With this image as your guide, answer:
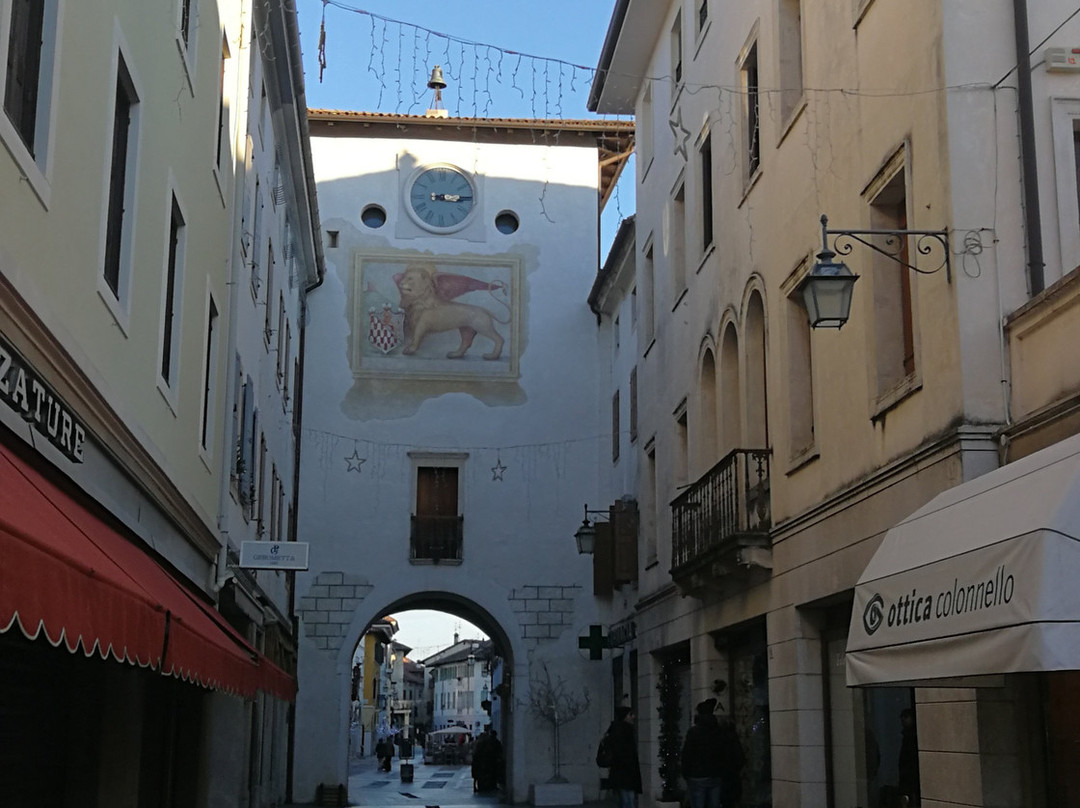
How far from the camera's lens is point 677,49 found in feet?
74.4

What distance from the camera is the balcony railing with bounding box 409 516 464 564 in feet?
103

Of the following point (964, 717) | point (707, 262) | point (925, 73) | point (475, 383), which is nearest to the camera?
point (964, 717)

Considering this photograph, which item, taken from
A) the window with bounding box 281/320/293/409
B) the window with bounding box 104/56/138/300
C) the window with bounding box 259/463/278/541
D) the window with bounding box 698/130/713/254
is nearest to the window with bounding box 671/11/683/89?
the window with bounding box 698/130/713/254

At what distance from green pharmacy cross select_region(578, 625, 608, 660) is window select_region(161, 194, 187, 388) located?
16.7 meters

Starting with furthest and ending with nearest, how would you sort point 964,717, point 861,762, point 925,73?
1. point 861,762
2. point 925,73
3. point 964,717

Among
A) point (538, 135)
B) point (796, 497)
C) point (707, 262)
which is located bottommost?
point (796, 497)

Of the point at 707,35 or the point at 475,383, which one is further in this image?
the point at 475,383

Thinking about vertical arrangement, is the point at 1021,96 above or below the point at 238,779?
above

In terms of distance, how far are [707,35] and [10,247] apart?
1415 centimetres

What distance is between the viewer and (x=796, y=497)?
570 inches

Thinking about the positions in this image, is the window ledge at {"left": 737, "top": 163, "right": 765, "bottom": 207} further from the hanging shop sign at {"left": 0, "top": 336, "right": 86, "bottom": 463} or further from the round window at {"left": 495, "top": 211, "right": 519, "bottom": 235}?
the round window at {"left": 495, "top": 211, "right": 519, "bottom": 235}

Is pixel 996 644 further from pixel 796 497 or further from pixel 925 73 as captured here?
pixel 796 497

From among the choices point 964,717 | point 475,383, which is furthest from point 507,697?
point 964,717

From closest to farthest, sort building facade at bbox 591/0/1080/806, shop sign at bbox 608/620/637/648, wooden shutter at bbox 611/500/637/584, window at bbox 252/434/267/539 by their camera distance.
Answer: building facade at bbox 591/0/1080/806 < window at bbox 252/434/267/539 < shop sign at bbox 608/620/637/648 < wooden shutter at bbox 611/500/637/584
